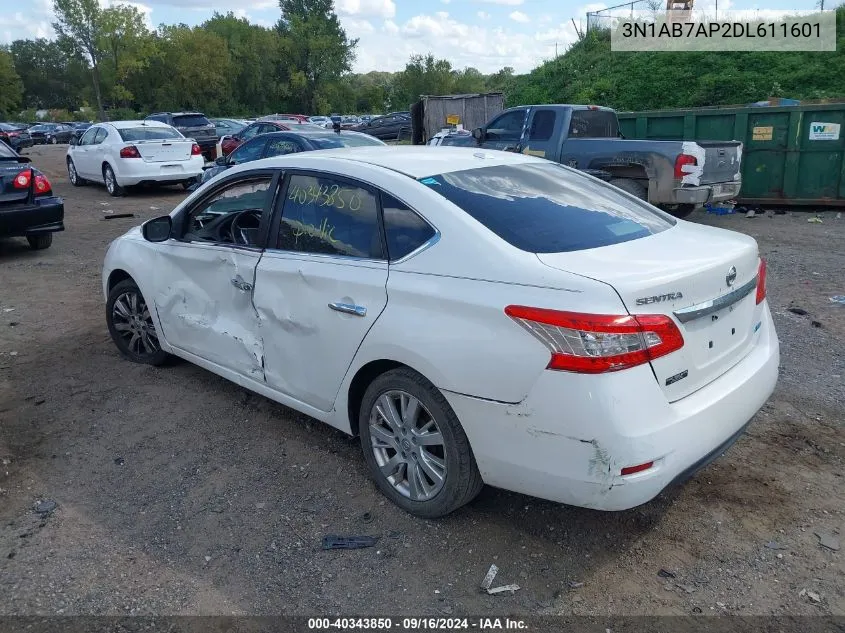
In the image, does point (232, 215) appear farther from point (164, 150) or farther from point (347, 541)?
point (164, 150)

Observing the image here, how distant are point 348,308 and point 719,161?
888cm

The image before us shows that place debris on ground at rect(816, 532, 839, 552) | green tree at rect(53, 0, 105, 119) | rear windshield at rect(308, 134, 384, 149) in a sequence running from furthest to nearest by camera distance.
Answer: green tree at rect(53, 0, 105, 119) < rear windshield at rect(308, 134, 384, 149) < debris on ground at rect(816, 532, 839, 552)

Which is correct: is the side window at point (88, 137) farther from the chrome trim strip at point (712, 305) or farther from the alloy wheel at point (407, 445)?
the chrome trim strip at point (712, 305)

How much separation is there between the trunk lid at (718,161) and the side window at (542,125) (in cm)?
228

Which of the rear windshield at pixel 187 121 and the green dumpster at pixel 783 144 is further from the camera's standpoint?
the rear windshield at pixel 187 121

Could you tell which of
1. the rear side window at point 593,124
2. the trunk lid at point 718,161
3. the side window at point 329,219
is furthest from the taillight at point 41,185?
the trunk lid at point 718,161

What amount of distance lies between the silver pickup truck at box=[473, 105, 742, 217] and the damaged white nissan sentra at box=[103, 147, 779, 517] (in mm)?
6518

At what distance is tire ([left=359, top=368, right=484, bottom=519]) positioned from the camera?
3.06 m

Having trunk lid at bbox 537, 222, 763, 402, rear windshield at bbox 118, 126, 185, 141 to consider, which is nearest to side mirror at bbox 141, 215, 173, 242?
trunk lid at bbox 537, 222, 763, 402

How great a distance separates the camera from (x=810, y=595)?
277 centimetres

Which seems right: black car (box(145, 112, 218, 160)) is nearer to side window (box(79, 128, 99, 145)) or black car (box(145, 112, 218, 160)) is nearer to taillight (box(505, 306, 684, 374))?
side window (box(79, 128, 99, 145))

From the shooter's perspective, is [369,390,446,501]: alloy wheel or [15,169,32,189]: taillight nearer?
[369,390,446,501]: alloy wheel

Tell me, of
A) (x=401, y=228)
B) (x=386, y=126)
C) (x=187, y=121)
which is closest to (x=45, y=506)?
(x=401, y=228)

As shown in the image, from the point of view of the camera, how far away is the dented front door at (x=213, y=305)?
4.06m
